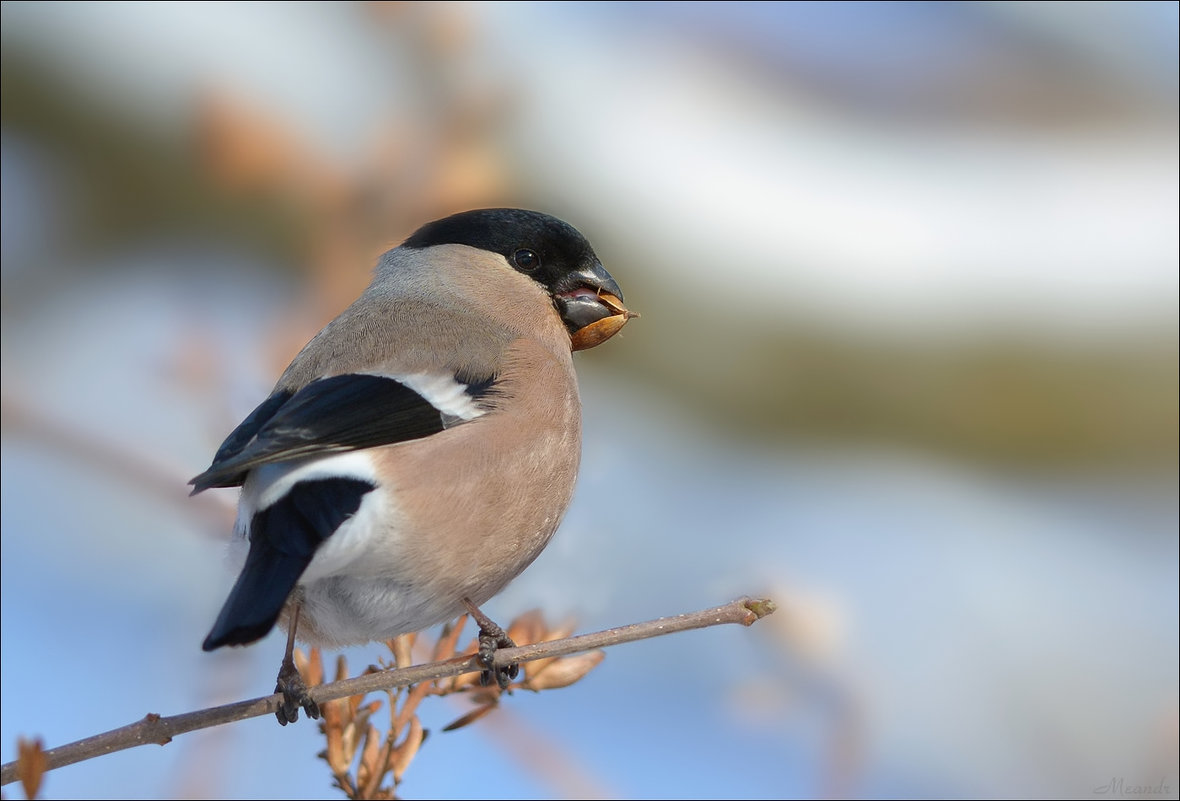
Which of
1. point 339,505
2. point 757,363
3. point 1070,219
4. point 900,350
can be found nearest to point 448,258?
point 339,505

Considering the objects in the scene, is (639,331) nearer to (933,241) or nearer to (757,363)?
(757,363)

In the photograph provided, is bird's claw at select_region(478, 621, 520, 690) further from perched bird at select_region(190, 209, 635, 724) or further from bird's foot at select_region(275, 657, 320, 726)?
bird's foot at select_region(275, 657, 320, 726)

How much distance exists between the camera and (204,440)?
1.95 meters

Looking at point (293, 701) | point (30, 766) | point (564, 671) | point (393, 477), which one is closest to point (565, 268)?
point (393, 477)

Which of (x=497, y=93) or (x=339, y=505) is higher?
(x=497, y=93)

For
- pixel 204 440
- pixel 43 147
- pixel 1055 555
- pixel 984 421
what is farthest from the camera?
pixel 1055 555

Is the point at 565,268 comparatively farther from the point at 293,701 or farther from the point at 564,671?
the point at 293,701

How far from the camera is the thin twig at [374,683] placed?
3.85 feet

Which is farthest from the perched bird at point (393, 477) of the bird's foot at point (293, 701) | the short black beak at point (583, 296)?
the short black beak at point (583, 296)

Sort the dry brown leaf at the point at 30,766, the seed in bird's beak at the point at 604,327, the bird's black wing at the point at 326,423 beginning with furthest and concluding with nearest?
the seed in bird's beak at the point at 604,327, the bird's black wing at the point at 326,423, the dry brown leaf at the point at 30,766

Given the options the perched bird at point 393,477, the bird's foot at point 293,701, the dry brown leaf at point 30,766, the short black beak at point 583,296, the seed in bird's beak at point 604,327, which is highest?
the short black beak at point 583,296

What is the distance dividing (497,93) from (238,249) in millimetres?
1516

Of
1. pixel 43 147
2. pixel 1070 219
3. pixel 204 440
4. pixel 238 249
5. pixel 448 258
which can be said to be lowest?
pixel 204 440

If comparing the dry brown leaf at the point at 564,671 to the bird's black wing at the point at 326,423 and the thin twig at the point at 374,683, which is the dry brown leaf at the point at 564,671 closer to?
the thin twig at the point at 374,683
